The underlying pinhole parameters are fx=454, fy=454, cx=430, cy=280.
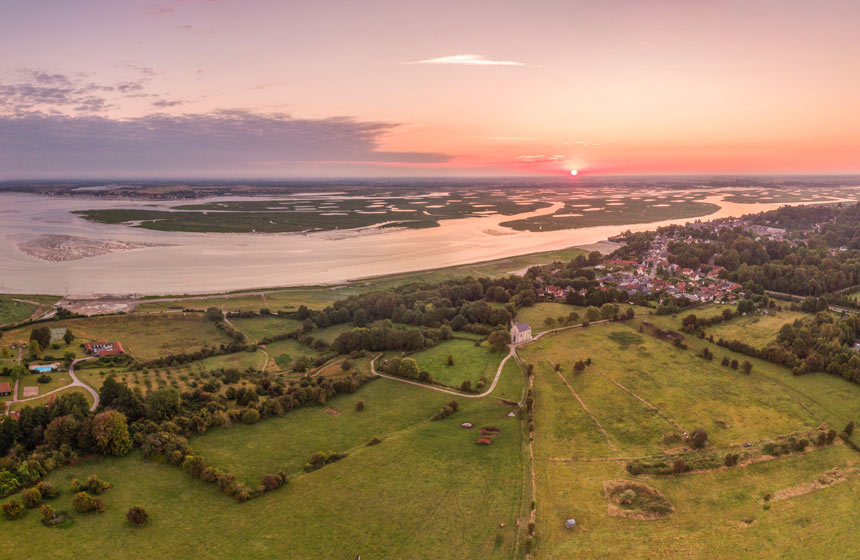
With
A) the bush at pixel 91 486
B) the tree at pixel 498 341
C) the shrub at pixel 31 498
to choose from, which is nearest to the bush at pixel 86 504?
the bush at pixel 91 486

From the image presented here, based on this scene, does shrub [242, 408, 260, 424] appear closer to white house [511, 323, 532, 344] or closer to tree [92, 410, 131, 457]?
tree [92, 410, 131, 457]

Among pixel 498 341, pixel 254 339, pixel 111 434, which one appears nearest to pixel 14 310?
pixel 254 339

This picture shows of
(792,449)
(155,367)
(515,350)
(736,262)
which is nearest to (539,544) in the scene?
(792,449)

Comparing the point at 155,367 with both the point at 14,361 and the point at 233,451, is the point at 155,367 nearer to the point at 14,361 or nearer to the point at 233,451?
the point at 14,361

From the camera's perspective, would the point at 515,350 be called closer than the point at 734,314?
Yes

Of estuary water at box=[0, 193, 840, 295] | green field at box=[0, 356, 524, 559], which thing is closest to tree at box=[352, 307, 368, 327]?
green field at box=[0, 356, 524, 559]

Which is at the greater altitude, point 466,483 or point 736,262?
point 736,262
